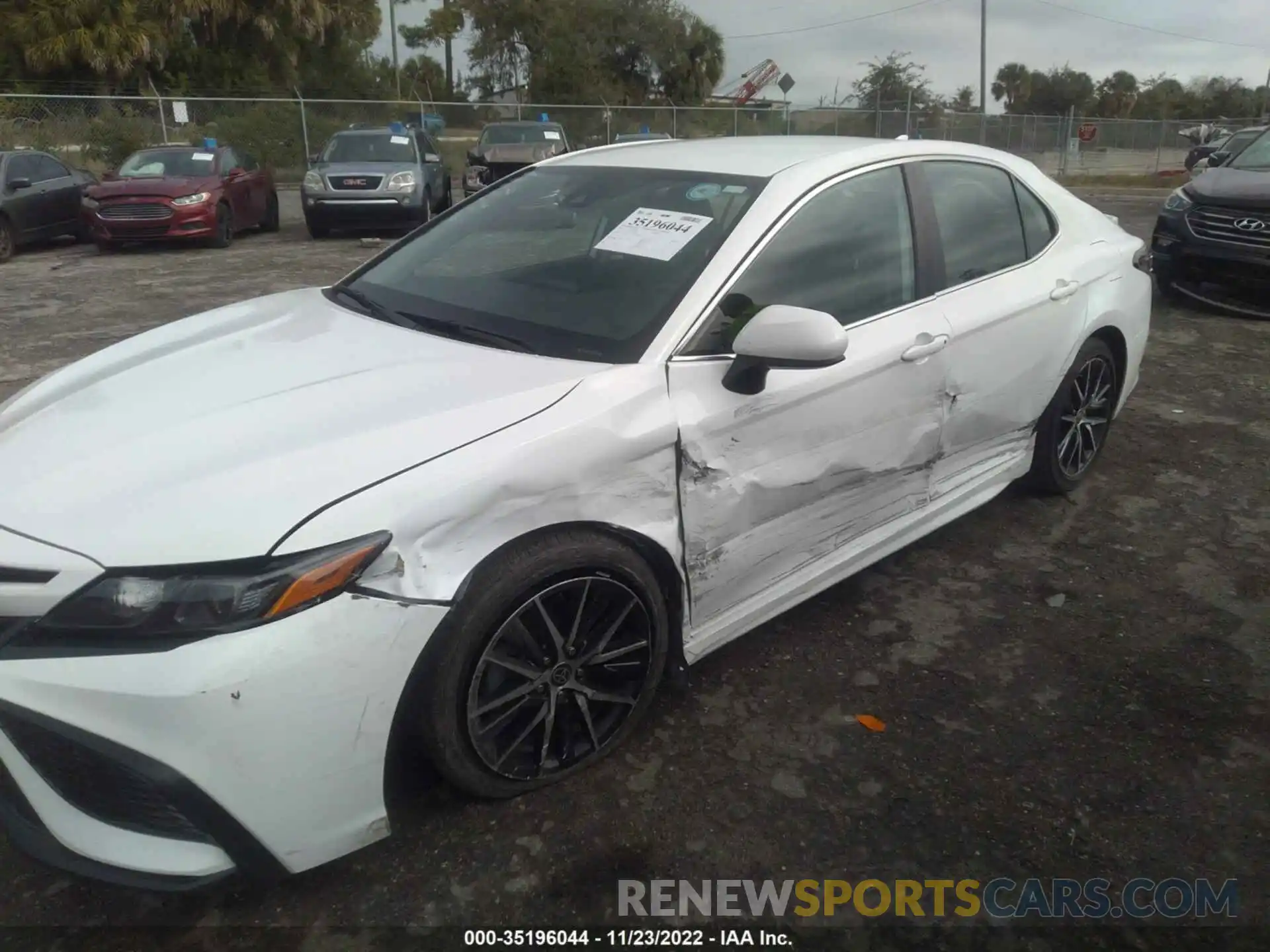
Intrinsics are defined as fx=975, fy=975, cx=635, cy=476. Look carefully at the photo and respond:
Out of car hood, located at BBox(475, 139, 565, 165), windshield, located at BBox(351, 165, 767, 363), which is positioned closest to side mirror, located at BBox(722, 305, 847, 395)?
windshield, located at BBox(351, 165, 767, 363)

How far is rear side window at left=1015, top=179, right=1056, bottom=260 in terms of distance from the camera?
3848 millimetres

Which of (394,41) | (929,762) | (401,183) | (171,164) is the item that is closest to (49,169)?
(171,164)

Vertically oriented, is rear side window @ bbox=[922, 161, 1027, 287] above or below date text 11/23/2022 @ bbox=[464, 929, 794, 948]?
→ above

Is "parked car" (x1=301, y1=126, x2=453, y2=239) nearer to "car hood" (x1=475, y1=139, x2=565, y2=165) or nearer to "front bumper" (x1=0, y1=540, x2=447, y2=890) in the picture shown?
"car hood" (x1=475, y1=139, x2=565, y2=165)

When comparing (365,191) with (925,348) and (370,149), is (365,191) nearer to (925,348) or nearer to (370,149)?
(370,149)

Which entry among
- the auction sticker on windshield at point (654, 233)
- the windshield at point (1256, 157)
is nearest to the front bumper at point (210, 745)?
the auction sticker on windshield at point (654, 233)

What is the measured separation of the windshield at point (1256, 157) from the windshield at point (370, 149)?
409 inches

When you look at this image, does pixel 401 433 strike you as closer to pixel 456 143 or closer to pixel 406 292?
pixel 406 292

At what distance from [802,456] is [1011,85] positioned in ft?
284

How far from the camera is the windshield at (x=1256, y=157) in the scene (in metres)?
8.44

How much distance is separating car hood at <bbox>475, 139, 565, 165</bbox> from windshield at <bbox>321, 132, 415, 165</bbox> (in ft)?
9.88

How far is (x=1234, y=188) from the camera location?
795 cm

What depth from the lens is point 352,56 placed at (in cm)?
3975

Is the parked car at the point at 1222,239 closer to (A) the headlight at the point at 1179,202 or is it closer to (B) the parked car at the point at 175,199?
(A) the headlight at the point at 1179,202
